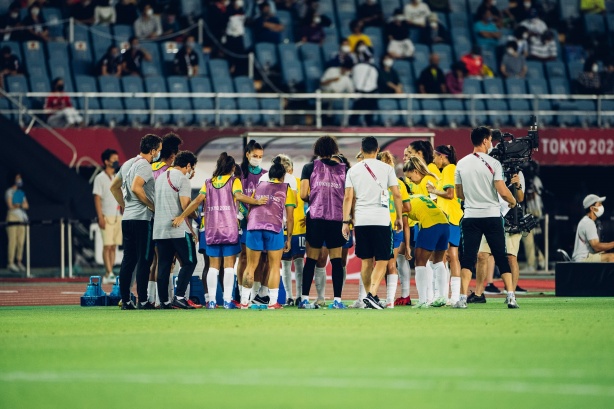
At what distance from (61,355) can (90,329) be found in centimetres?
247

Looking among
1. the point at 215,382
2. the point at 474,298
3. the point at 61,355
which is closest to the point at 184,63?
the point at 474,298

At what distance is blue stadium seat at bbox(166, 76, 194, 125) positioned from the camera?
27.6 metres

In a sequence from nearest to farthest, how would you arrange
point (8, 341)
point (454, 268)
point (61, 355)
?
point (61, 355) → point (8, 341) → point (454, 268)

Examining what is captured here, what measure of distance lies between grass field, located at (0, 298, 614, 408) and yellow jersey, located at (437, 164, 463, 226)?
8.05 ft

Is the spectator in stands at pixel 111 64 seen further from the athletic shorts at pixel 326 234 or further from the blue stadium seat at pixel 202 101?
the athletic shorts at pixel 326 234

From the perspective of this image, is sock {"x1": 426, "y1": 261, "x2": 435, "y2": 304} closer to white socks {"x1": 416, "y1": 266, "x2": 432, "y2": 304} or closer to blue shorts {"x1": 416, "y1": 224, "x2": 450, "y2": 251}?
white socks {"x1": 416, "y1": 266, "x2": 432, "y2": 304}

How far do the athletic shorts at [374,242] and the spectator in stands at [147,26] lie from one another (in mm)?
14714

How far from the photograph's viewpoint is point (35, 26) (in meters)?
27.8

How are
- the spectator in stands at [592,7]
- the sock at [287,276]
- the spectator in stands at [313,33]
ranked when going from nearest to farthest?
the sock at [287,276] < the spectator in stands at [313,33] < the spectator in stands at [592,7]

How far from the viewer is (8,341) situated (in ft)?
35.9

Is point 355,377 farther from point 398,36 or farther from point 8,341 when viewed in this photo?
point 398,36

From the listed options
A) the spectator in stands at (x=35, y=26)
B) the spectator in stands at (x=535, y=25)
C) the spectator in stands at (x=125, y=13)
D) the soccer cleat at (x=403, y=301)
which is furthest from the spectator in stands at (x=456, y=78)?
the soccer cleat at (x=403, y=301)

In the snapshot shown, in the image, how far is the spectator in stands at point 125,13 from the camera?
29.3m

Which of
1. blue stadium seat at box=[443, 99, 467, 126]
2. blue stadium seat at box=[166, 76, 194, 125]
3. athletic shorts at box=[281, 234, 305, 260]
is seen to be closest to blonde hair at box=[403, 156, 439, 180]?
athletic shorts at box=[281, 234, 305, 260]
